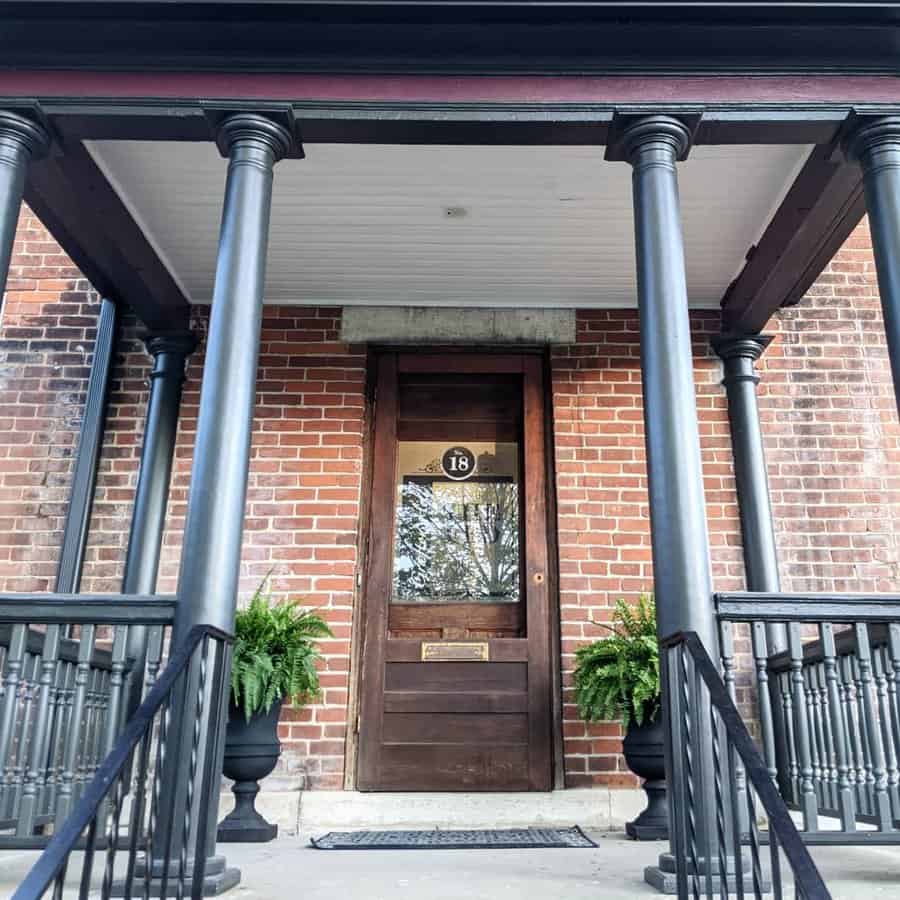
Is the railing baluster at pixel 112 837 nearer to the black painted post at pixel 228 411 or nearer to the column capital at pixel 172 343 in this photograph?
the black painted post at pixel 228 411

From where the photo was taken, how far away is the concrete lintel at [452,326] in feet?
17.1

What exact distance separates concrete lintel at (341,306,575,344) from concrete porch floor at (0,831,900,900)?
2792mm

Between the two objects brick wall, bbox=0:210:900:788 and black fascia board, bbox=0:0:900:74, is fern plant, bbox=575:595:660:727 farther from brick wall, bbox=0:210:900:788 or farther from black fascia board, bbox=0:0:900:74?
black fascia board, bbox=0:0:900:74

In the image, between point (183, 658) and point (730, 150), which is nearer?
point (183, 658)

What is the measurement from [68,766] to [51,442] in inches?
99.3

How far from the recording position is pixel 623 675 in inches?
160

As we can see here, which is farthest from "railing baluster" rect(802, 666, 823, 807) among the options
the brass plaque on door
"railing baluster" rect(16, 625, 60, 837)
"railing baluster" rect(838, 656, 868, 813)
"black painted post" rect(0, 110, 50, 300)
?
"black painted post" rect(0, 110, 50, 300)

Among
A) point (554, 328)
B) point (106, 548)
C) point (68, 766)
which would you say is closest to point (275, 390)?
point (106, 548)

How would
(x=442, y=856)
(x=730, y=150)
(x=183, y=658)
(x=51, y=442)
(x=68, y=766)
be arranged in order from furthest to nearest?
1. (x=51, y=442)
2. (x=730, y=150)
3. (x=442, y=856)
4. (x=68, y=766)
5. (x=183, y=658)

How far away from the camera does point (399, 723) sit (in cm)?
461

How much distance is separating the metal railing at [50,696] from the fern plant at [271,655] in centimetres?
88

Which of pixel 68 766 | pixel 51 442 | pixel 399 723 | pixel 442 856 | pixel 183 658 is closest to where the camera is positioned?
pixel 183 658

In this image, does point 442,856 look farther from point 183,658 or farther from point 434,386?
point 434,386

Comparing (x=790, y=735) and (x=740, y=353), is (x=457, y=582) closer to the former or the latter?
(x=790, y=735)
